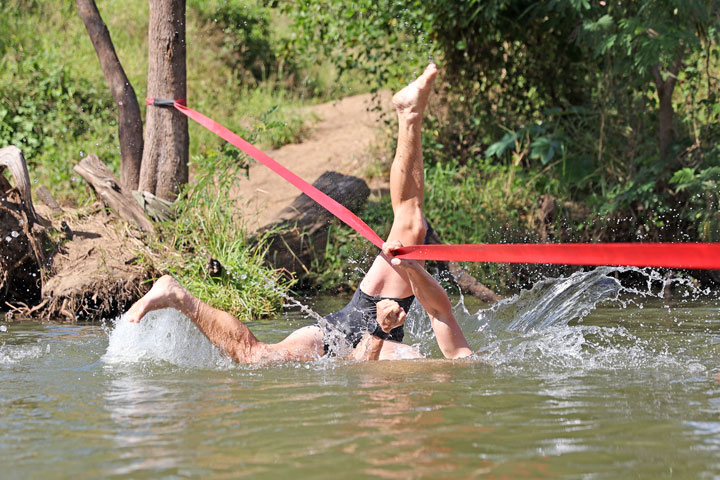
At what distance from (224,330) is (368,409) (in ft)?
4.52

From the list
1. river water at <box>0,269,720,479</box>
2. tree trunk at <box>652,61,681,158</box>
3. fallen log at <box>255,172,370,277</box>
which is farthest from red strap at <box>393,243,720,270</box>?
tree trunk at <box>652,61,681,158</box>

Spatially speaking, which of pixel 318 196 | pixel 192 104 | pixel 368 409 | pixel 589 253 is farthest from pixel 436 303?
pixel 192 104

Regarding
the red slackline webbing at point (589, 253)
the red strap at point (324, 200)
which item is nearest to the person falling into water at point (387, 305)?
the red strap at point (324, 200)

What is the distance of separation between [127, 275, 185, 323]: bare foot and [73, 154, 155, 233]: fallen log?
3111 millimetres

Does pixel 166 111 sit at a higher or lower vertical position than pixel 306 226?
higher

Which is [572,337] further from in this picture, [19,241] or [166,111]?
[19,241]

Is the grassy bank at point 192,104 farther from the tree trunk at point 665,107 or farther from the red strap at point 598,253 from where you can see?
the tree trunk at point 665,107

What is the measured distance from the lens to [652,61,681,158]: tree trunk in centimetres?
920

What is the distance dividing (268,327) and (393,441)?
3.63 metres

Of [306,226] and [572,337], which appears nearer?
[572,337]

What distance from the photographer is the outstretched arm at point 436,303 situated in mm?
4676

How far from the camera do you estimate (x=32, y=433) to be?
3465 millimetres

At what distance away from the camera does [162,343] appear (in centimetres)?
528

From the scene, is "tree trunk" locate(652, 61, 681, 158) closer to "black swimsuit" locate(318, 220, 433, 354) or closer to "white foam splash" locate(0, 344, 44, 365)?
"black swimsuit" locate(318, 220, 433, 354)
